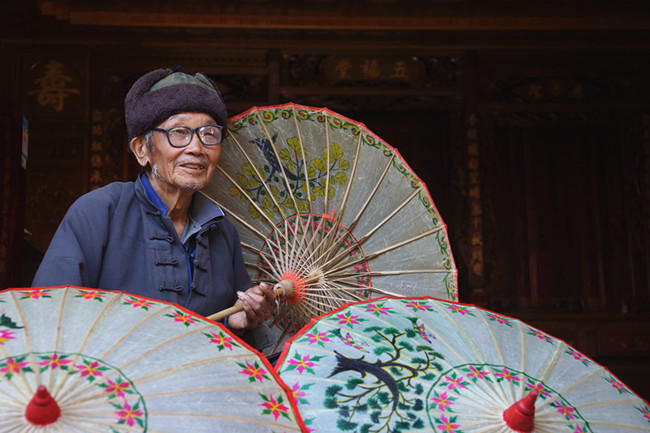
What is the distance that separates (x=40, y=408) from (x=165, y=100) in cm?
118

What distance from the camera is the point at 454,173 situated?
4.97 m

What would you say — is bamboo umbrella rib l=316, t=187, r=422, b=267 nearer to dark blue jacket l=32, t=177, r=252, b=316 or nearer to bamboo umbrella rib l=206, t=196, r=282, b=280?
bamboo umbrella rib l=206, t=196, r=282, b=280

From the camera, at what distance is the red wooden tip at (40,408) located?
1.02 meters

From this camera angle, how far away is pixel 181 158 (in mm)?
1981

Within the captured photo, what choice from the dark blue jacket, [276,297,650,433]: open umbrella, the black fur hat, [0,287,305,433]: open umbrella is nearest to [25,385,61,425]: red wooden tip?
[0,287,305,433]: open umbrella

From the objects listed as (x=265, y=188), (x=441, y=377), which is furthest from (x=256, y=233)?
(x=441, y=377)

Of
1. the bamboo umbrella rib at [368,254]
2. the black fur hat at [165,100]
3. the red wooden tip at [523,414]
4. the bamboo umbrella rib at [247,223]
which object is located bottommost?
the red wooden tip at [523,414]

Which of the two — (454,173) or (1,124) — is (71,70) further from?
(454,173)

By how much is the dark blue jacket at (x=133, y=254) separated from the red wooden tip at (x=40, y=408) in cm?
71

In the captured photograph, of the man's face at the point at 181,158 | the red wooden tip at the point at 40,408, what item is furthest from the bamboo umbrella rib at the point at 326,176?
the red wooden tip at the point at 40,408

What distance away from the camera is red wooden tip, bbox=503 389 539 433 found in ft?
4.27

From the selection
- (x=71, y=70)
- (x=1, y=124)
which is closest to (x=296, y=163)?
(x=1, y=124)

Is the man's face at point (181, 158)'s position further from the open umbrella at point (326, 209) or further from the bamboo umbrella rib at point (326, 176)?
the bamboo umbrella rib at point (326, 176)

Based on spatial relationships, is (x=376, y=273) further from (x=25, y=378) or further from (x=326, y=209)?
(x=25, y=378)
